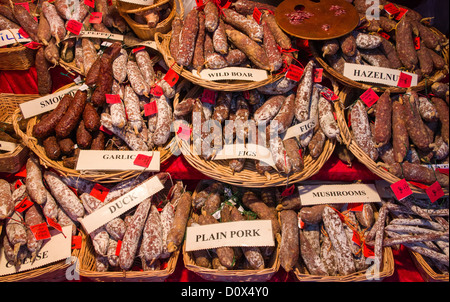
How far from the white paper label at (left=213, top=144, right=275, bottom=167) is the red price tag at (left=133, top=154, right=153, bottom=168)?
23.6 inches

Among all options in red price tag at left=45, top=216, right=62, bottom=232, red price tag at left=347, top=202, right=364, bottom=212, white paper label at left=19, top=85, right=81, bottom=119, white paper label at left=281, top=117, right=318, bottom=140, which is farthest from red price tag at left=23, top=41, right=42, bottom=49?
red price tag at left=347, top=202, right=364, bottom=212

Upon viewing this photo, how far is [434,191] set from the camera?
2.28 meters

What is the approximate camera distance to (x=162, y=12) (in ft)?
10.0

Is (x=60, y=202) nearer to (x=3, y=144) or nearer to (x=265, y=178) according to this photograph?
(x=3, y=144)

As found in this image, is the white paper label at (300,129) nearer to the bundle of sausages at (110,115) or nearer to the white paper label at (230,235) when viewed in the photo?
the white paper label at (230,235)

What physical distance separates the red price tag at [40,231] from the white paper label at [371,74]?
3.05m

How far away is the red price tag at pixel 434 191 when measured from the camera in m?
2.27

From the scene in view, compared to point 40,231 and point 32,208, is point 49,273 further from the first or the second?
point 32,208

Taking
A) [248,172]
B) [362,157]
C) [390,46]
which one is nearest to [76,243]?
[248,172]

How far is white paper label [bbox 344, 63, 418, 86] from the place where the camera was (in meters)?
2.59

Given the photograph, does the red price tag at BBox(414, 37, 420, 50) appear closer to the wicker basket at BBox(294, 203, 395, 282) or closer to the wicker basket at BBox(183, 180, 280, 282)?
the wicker basket at BBox(294, 203, 395, 282)

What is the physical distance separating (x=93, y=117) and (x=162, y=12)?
1405 mm

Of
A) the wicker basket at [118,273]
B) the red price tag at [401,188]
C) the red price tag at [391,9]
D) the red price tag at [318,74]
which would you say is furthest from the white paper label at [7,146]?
the red price tag at [391,9]
